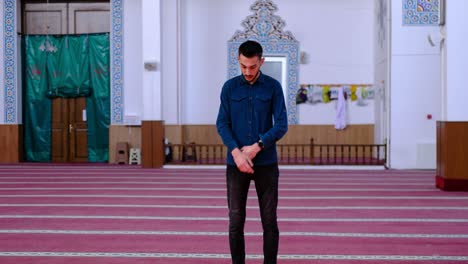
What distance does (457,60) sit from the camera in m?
7.23

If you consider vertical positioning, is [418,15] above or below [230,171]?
above

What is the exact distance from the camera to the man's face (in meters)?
2.99

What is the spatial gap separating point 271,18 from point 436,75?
294cm

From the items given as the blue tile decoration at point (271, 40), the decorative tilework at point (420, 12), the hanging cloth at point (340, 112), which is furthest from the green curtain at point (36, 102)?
the decorative tilework at point (420, 12)

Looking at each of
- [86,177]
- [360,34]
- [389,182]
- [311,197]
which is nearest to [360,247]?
[311,197]

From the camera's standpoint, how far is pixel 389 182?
8.20 meters

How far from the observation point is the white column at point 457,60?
7219mm

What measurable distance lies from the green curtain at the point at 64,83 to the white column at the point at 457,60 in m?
5.97

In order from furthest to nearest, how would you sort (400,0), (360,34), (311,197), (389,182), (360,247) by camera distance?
(360,34) < (400,0) < (389,182) < (311,197) < (360,247)

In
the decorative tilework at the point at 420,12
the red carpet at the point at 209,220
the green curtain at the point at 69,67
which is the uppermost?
the decorative tilework at the point at 420,12

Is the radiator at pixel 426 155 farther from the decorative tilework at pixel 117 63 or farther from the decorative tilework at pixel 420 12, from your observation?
the decorative tilework at pixel 117 63

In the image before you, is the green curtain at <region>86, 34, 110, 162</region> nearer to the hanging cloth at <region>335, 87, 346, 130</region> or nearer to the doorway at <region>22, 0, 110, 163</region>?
the doorway at <region>22, 0, 110, 163</region>

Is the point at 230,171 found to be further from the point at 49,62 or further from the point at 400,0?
the point at 49,62

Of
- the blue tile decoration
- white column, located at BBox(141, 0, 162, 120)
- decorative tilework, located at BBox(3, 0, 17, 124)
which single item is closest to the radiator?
the blue tile decoration
